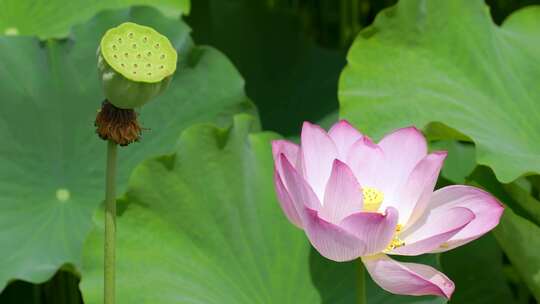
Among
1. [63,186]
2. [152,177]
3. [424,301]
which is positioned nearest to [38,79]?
[63,186]

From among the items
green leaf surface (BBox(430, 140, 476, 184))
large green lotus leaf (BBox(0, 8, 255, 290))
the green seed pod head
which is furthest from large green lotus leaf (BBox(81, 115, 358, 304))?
green leaf surface (BBox(430, 140, 476, 184))

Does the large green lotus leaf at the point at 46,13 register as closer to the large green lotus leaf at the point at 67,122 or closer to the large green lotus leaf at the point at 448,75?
the large green lotus leaf at the point at 67,122

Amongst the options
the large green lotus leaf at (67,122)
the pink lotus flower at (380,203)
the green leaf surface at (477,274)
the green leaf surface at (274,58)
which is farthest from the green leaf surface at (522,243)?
the green leaf surface at (274,58)

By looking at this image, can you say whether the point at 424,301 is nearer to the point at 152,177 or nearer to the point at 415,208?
the point at 415,208

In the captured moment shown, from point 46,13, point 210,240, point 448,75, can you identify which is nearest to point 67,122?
point 46,13

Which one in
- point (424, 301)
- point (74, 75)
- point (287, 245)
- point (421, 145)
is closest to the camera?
point (421, 145)
